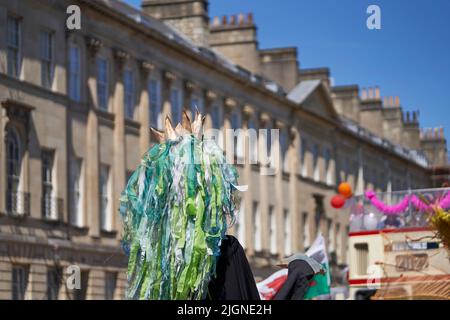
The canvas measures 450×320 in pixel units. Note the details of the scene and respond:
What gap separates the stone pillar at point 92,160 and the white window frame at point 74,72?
0.63m

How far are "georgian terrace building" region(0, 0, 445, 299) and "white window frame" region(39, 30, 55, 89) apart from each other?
44 mm

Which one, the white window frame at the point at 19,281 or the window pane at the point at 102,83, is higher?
the window pane at the point at 102,83

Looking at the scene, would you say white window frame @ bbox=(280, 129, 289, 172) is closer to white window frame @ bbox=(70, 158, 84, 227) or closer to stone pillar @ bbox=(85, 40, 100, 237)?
stone pillar @ bbox=(85, 40, 100, 237)

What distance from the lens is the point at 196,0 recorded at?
5334cm

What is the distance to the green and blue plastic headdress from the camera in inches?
281

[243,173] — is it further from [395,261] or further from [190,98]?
[395,261]

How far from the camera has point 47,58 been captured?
36.4 m

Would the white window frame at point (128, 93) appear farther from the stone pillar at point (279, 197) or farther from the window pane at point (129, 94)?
the stone pillar at point (279, 197)

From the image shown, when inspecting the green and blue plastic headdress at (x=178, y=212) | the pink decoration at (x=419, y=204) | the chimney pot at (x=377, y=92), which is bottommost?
the green and blue plastic headdress at (x=178, y=212)

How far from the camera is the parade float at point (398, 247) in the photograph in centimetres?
2016

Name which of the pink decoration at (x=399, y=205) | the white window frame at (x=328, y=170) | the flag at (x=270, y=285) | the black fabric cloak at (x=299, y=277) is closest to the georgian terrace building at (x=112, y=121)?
the white window frame at (x=328, y=170)

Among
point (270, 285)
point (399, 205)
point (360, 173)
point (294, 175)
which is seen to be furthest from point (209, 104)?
point (270, 285)

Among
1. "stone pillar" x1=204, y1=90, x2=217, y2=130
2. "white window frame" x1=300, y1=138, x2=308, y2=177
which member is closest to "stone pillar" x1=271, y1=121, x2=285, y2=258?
"white window frame" x1=300, y1=138, x2=308, y2=177
